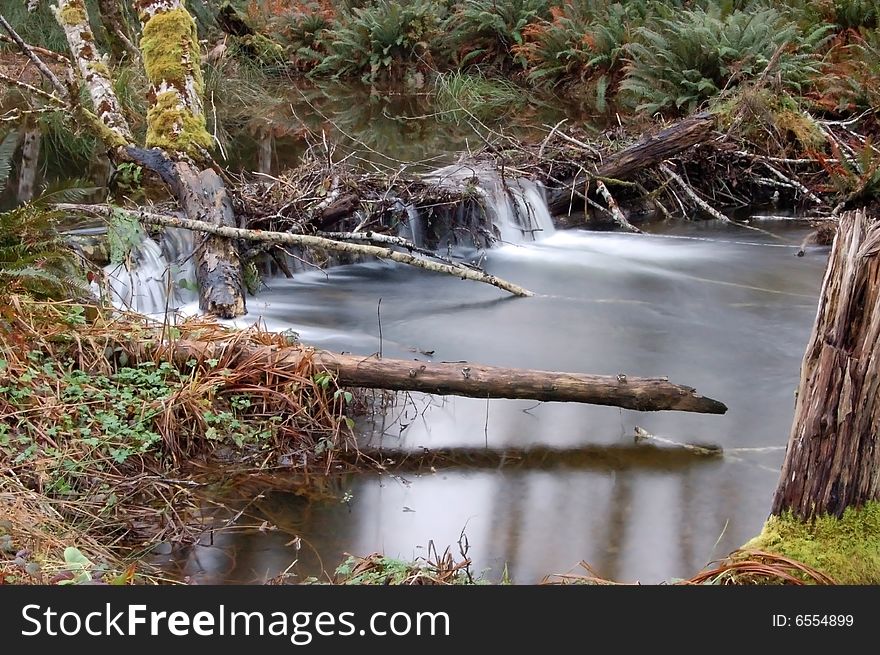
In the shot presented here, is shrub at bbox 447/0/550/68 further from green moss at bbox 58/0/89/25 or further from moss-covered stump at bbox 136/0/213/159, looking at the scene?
moss-covered stump at bbox 136/0/213/159

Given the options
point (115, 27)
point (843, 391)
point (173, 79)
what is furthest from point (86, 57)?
point (843, 391)

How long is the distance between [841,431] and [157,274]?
5.56m

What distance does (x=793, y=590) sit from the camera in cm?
308

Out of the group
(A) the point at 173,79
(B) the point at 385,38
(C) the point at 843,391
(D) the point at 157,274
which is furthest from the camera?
(B) the point at 385,38

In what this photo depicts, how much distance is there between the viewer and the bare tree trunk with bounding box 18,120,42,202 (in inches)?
414

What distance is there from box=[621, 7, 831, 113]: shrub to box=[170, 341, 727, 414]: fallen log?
→ 9756 mm

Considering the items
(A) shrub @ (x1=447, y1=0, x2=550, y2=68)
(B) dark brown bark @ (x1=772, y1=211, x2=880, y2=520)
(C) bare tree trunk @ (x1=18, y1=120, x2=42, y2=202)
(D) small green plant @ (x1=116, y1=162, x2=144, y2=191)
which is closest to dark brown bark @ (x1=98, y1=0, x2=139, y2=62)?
(C) bare tree trunk @ (x1=18, y1=120, x2=42, y2=202)

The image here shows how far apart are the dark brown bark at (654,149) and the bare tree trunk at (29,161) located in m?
6.01

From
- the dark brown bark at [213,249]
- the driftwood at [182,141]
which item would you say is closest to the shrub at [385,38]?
the driftwood at [182,141]

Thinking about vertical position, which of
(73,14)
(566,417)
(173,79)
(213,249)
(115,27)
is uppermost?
(115,27)

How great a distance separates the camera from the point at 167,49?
7.95 m

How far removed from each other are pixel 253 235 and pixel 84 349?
6.49 feet

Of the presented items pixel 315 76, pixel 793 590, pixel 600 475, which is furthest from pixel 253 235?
pixel 315 76

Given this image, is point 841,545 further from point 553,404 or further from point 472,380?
point 553,404
